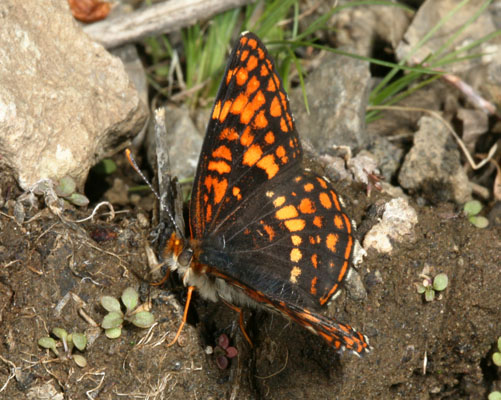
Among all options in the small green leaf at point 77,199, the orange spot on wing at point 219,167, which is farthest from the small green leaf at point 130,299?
the orange spot on wing at point 219,167

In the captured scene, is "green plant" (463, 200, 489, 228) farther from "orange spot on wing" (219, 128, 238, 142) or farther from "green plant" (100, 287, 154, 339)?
"green plant" (100, 287, 154, 339)

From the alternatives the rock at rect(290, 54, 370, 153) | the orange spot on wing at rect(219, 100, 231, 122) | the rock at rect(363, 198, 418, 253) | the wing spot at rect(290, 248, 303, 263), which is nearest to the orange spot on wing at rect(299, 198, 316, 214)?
the wing spot at rect(290, 248, 303, 263)

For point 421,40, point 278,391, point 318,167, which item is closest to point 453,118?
point 421,40

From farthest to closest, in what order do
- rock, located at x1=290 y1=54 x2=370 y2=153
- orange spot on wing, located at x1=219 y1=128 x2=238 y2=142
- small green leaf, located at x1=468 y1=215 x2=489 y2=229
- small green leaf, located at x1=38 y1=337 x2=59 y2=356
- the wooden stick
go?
the wooden stick, rock, located at x1=290 y1=54 x2=370 y2=153, small green leaf, located at x1=468 y1=215 x2=489 y2=229, orange spot on wing, located at x1=219 y1=128 x2=238 y2=142, small green leaf, located at x1=38 y1=337 x2=59 y2=356

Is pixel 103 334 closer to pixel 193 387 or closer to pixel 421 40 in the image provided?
pixel 193 387

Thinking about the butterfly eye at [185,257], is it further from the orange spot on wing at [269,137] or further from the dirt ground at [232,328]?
the orange spot on wing at [269,137]

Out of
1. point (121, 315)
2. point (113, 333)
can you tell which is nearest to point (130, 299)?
point (121, 315)
